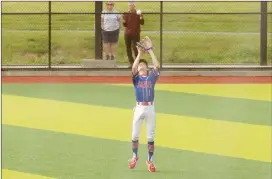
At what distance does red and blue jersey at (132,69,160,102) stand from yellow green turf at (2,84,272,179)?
3.91 feet

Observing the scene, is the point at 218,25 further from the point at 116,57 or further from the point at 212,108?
the point at 212,108

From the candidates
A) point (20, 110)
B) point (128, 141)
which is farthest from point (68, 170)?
point (20, 110)

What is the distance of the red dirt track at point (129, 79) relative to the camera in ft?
86.9

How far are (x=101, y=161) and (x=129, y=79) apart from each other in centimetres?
1139

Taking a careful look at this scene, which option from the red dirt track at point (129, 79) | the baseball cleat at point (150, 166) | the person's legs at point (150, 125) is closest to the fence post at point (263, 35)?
the red dirt track at point (129, 79)

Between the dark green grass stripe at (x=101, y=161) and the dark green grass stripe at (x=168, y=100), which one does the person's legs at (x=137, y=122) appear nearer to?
the dark green grass stripe at (x=101, y=161)

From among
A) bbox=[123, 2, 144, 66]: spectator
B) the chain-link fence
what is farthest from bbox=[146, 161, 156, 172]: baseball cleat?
the chain-link fence

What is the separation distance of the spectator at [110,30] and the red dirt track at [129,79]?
1.68 metres

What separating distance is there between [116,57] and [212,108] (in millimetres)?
8527

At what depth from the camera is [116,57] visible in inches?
1183

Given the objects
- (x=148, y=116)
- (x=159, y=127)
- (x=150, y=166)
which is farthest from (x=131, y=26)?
(x=148, y=116)

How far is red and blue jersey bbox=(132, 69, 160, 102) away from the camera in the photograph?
1434 centimetres

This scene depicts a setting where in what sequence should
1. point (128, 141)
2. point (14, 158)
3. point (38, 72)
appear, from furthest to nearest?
point (38, 72)
point (128, 141)
point (14, 158)

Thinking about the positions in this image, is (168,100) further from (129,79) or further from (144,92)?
(144,92)
